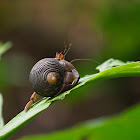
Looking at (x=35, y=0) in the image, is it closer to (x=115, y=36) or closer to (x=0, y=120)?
(x=115, y=36)

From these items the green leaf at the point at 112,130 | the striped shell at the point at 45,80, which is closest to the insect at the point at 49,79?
the striped shell at the point at 45,80

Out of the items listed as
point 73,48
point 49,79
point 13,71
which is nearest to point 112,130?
point 49,79

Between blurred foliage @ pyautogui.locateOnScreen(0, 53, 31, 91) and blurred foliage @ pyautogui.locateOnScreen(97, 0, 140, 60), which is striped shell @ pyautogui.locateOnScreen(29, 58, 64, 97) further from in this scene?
blurred foliage @ pyautogui.locateOnScreen(0, 53, 31, 91)

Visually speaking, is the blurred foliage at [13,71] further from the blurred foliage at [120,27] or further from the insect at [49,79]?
the insect at [49,79]

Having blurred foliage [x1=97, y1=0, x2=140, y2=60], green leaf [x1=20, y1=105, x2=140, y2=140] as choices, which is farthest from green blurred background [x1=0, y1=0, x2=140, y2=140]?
green leaf [x1=20, y1=105, x2=140, y2=140]

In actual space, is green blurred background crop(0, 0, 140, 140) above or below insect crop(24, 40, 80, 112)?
below
